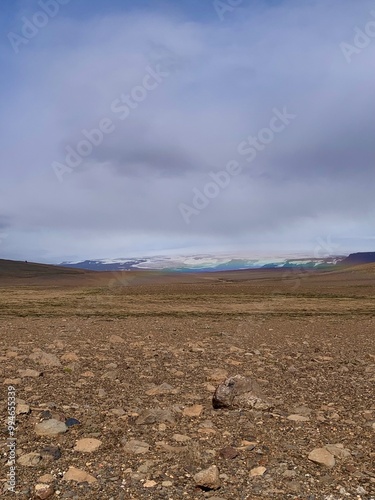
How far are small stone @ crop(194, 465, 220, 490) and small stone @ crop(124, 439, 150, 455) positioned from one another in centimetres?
86

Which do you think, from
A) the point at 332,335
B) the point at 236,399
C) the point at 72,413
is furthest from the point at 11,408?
the point at 332,335

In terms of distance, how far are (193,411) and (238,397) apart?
0.75 metres

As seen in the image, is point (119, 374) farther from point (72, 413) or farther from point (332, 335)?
point (332, 335)

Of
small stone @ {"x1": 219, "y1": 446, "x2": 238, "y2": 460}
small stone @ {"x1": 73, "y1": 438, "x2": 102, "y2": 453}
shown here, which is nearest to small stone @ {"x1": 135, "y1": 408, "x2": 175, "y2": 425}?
small stone @ {"x1": 73, "y1": 438, "x2": 102, "y2": 453}

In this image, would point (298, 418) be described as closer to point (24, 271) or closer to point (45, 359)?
point (45, 359)

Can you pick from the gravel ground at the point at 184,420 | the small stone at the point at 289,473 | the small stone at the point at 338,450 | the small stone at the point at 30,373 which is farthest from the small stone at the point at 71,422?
the small stone at the point at 338,450

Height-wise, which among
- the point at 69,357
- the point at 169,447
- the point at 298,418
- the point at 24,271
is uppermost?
the point at 24,271

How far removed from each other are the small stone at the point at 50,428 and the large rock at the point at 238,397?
2.25 metres

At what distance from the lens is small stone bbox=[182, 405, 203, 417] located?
19.7 ft

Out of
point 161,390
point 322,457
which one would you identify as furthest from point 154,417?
point 322,457

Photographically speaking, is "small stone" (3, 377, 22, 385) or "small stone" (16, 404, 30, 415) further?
"small stone" (3, 377, 22, 385)

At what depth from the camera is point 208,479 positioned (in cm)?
414

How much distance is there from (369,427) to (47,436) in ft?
13.8

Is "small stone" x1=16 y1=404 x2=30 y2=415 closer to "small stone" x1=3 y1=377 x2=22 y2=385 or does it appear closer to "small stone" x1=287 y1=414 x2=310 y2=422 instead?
"small stone" x1=3 y1=377 x2=22 y2=385
